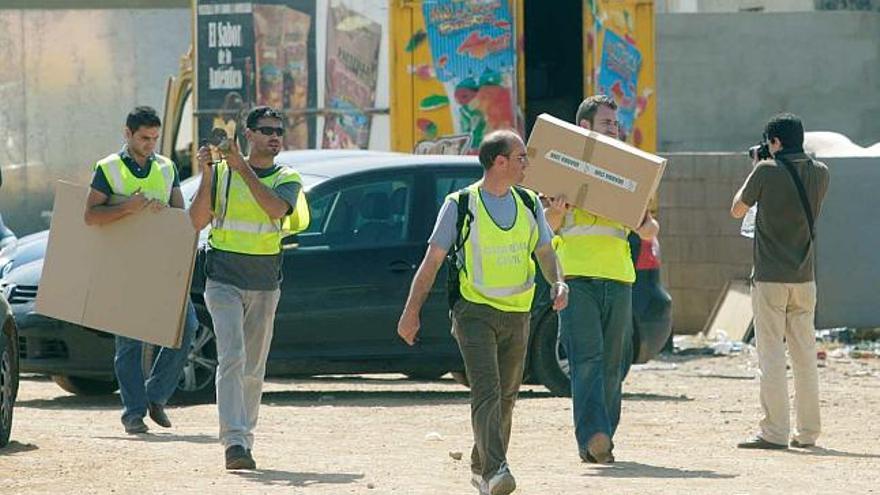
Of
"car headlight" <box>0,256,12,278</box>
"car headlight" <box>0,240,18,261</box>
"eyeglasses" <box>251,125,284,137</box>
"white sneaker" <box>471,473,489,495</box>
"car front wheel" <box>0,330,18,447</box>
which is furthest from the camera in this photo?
"car headlight" <box>0,256,12,278</box>

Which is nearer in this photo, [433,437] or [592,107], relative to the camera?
[592,107]

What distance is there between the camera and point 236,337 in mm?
11797

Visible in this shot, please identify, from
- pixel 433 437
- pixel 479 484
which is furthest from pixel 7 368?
pixel 479 484

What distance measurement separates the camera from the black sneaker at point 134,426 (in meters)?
13.7

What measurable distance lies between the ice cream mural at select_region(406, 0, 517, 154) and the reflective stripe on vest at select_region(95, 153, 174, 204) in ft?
19.7

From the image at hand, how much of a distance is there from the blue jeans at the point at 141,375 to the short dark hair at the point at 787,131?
337 centimetres

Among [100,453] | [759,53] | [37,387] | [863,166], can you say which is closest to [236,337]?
[100,453]

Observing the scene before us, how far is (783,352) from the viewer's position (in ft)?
43.6

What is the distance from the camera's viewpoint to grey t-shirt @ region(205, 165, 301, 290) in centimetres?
1189

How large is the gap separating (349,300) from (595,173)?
3.88 meters

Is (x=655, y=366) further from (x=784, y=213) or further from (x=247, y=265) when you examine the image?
(x=247, y=265)

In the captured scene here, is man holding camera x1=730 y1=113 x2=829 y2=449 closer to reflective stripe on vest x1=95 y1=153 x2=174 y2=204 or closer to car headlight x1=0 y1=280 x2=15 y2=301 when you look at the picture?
reflective stripe on vest x1=95 y1=153 x2=174 y2=204

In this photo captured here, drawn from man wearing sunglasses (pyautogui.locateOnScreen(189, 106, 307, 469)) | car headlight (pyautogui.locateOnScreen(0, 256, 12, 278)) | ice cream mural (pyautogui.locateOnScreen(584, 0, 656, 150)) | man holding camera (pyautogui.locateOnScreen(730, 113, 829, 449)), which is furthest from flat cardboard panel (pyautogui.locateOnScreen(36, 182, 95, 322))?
Answer: ice cream mural (pyautogui.locateOnScreen(584, 0, 656, 150))

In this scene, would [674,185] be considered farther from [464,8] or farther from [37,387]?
[37,387]
